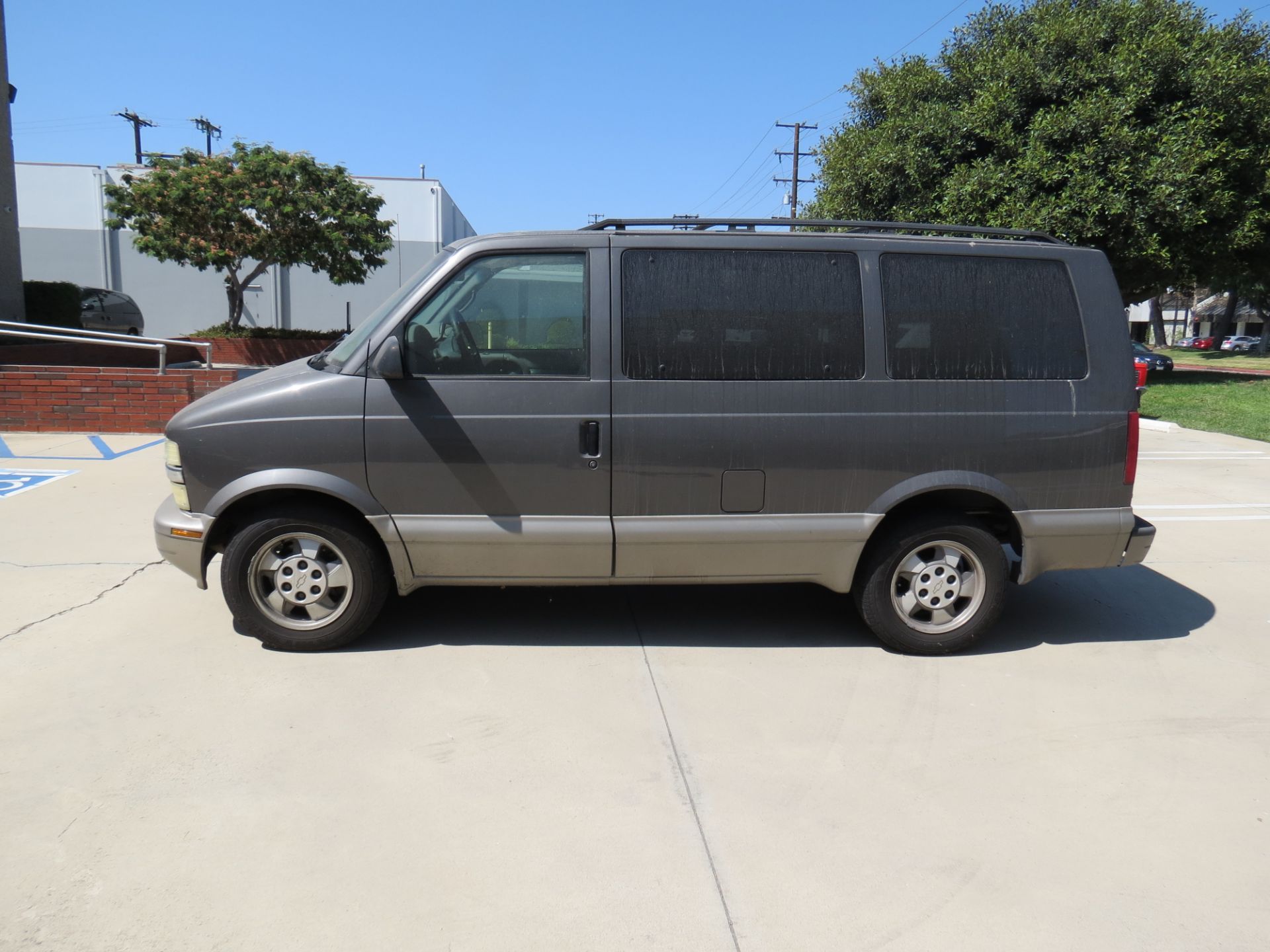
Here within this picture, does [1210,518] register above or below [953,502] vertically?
below

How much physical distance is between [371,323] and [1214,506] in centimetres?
777

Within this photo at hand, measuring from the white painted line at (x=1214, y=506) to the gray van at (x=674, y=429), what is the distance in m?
4.29

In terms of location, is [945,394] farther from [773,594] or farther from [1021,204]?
[1021,204]

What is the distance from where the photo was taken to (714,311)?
450cm

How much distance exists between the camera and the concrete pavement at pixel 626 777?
2.76 metres

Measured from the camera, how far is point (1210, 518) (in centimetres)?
811

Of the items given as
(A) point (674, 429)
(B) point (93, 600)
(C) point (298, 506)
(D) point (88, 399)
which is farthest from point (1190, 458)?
(D) point (88, 399)

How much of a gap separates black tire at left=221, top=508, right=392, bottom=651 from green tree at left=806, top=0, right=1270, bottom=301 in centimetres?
1529

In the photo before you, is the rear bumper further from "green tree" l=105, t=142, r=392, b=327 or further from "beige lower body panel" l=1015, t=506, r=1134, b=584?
"green tree" l=105, t=142, r=392, b=327

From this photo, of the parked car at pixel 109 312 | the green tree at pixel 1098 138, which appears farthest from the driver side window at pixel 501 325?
the parked car at pixel 109 312

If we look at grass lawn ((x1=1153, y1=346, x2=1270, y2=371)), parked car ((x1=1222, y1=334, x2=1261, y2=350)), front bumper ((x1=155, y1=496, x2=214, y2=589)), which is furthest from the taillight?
parked car ((x1=1222, y1=334, x2=1261, y2=350))

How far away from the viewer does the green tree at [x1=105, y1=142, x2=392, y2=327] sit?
886 inches

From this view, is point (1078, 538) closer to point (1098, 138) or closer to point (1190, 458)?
point (1190, 458)

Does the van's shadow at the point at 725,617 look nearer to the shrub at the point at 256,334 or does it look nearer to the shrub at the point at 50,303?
the shrub at the point at 50,303
